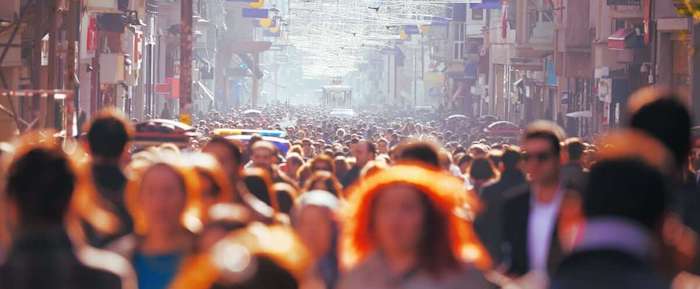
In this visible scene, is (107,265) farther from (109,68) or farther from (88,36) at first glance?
(109,68)

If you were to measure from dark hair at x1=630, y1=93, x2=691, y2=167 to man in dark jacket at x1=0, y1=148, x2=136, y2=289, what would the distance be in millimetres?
2197

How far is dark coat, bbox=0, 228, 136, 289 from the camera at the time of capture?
214 inches

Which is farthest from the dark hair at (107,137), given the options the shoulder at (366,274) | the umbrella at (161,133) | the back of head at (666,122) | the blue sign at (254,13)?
the blue sign at (254,13)

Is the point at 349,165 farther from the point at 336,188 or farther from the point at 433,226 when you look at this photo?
the point at 433,226

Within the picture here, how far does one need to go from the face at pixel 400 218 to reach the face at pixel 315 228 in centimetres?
236

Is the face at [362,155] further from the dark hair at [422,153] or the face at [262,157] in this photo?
the dark hair at [422,153]

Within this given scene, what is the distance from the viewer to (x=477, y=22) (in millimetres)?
111000

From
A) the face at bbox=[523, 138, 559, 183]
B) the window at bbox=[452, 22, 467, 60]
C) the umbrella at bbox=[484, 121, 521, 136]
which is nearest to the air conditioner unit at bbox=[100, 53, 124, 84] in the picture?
the umbrella at bbox=[484, 121, 521, 136]

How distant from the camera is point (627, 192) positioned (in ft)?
15.3

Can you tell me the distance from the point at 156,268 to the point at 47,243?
4.17ft

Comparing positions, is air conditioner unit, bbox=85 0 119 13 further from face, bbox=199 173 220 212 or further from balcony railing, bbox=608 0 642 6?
face, bbox=199 173 220 212

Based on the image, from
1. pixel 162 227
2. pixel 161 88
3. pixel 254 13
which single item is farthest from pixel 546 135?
pixel 254 13

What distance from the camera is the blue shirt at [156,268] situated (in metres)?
6.72

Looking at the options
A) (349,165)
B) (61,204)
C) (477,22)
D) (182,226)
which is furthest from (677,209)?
(477,22)
